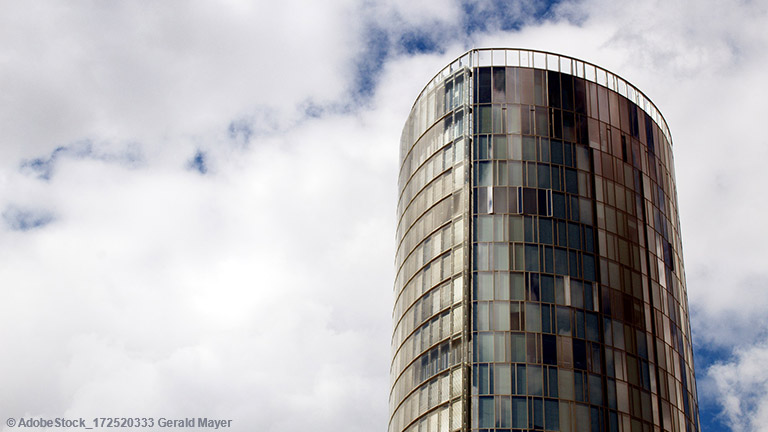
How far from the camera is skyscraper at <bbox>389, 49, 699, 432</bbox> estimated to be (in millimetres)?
84188

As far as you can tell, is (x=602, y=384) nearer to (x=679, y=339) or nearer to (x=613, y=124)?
(x=679, y=339)

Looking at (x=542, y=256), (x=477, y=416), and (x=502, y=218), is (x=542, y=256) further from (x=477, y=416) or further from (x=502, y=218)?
(x=477, y=416)

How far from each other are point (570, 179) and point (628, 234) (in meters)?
7.76

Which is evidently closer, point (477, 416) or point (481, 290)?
point (477, 416)

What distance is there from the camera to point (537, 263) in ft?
292

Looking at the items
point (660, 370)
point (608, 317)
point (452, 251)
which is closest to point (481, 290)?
point (452, 251)

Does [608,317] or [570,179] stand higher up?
[570,179]

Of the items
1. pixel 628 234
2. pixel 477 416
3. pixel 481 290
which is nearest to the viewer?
pixel 477 416

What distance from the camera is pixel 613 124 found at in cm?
9844

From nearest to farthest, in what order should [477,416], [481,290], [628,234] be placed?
[477,416], [481,290], [628,234]

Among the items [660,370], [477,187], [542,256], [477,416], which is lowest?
[477,416]

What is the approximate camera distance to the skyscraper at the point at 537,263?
84.2m

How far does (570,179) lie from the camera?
9325cm

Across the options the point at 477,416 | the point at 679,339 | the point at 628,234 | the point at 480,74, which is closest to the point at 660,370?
the point at 679,339
